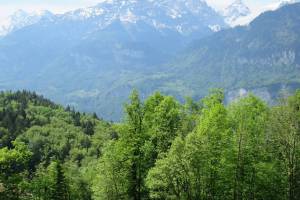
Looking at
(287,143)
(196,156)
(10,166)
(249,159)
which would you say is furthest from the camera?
(10,166)

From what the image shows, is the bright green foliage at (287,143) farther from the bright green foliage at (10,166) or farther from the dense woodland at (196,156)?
the bright green foliage at (10,166)

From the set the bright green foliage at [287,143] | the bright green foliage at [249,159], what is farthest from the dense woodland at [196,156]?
the bright green foliage at [287,143]

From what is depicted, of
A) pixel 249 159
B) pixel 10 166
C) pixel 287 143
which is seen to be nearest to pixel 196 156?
pixel 249 159

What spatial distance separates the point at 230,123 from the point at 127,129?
15.8 metres

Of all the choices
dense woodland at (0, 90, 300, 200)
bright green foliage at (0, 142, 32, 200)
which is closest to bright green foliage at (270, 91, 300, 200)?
dense woodland at (0, 90, 300, 200)

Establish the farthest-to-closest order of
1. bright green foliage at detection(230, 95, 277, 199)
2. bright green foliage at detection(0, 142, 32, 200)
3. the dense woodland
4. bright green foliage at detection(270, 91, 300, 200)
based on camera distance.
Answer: bright green foliage at detection(0, 142, 32, 200) < bright green foliage at detection(230, 95, 277, 199) < the dense woodland < bright green foliage at detection(270, 91, 300, 200)

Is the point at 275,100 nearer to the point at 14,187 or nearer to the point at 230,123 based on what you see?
the point at 230,123

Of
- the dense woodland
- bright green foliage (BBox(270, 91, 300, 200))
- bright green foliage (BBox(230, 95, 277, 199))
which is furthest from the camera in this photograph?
bright green foliage (BBox(230, 95, 277, 199))

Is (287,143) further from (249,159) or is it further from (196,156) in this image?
(196,156)

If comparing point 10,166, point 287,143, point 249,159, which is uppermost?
point 287,143

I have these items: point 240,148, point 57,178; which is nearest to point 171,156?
point 240,148

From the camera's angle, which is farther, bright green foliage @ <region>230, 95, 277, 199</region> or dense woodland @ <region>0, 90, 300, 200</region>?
bright green foliage @ <region>230, 95, 277, 199</region>

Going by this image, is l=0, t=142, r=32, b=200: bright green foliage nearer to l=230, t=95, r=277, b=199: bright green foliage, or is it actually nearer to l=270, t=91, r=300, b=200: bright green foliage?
l=230, t=95, r=277, b=199: bright green foliage

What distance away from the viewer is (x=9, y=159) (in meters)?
62.8
